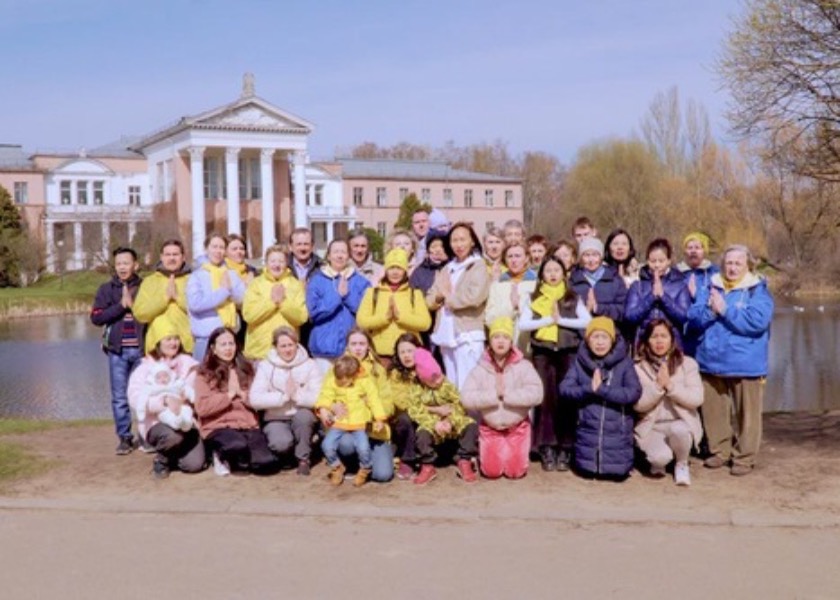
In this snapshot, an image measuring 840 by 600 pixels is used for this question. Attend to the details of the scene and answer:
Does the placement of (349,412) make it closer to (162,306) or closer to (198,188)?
(162,306)

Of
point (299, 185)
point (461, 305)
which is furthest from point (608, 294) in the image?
point (299, 185)

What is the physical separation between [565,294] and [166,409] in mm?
3555

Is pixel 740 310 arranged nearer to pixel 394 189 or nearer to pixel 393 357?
pixel 393 357

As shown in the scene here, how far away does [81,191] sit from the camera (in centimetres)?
6994

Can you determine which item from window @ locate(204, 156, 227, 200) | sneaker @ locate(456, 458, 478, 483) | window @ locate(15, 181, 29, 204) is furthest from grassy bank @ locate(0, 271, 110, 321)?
sneaker @ locate(456, 458, 478, 483)

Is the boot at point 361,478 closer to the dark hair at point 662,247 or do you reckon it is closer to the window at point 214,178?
the dark hair at point 662,247

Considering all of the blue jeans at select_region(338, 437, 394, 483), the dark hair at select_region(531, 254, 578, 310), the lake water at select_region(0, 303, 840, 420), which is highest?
the dark hair at select_region(531, 254, 578, 310)

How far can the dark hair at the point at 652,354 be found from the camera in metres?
7.50

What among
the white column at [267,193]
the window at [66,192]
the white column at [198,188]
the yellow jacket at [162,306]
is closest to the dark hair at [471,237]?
the yellow jacket at [162,306]

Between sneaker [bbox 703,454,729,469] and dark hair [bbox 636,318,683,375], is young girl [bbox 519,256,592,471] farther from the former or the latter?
sneaker [bbox 703,454,729,469]

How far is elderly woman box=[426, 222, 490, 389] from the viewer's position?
7.98m

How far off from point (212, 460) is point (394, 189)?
76.4 metres

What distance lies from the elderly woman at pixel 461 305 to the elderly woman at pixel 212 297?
1.88 m

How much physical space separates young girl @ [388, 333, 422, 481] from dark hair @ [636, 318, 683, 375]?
1.90 meters
